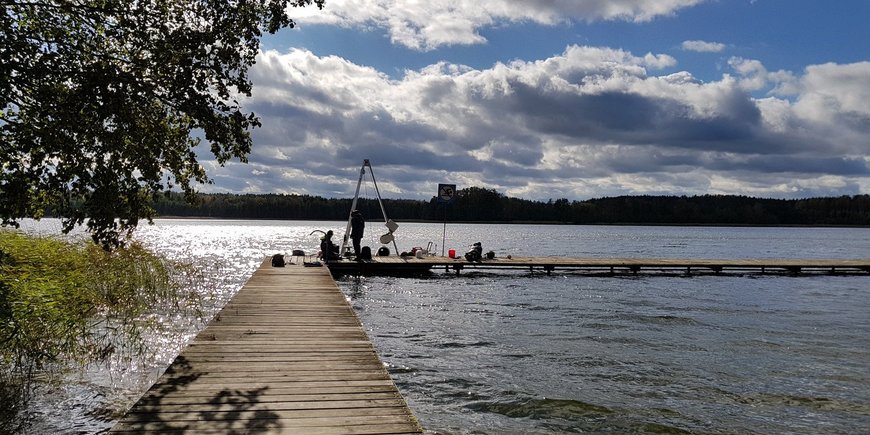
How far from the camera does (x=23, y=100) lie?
28.5 feet

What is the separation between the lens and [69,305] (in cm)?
1149

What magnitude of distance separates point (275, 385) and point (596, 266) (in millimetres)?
25207

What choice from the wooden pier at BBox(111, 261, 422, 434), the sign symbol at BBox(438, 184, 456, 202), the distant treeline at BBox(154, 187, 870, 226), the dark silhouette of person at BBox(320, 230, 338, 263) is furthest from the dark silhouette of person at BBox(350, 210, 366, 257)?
the distant treeline at BBox(154, 187, 870, 226)

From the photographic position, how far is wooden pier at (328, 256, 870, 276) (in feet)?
82.9

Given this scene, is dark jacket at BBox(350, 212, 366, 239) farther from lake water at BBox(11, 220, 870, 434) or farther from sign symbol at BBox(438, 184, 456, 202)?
sign symbol at BBox(438, 184, 456, 202)

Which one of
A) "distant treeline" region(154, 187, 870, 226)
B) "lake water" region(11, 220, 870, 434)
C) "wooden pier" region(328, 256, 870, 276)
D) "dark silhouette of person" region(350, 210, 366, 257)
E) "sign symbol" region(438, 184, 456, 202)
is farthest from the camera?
"distant treeline" region(154, 187, 870, 226)

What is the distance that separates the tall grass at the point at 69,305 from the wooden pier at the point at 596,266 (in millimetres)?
7960

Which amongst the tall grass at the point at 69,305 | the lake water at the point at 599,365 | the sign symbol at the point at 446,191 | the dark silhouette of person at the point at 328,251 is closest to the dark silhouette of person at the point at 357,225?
the dark silhouette of person at the point at 328,251

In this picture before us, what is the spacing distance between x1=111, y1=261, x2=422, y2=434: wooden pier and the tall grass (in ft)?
8.61

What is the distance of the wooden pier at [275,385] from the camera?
5180 mm

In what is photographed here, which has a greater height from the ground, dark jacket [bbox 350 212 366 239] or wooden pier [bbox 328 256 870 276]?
dark jacket [bbox 350 212 366 239]

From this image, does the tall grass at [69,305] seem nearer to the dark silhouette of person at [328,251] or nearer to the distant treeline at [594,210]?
the dark silhouette of person at [328,251]

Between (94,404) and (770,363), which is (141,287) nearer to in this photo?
(94,404)

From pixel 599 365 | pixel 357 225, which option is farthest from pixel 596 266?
pixel 599 365
